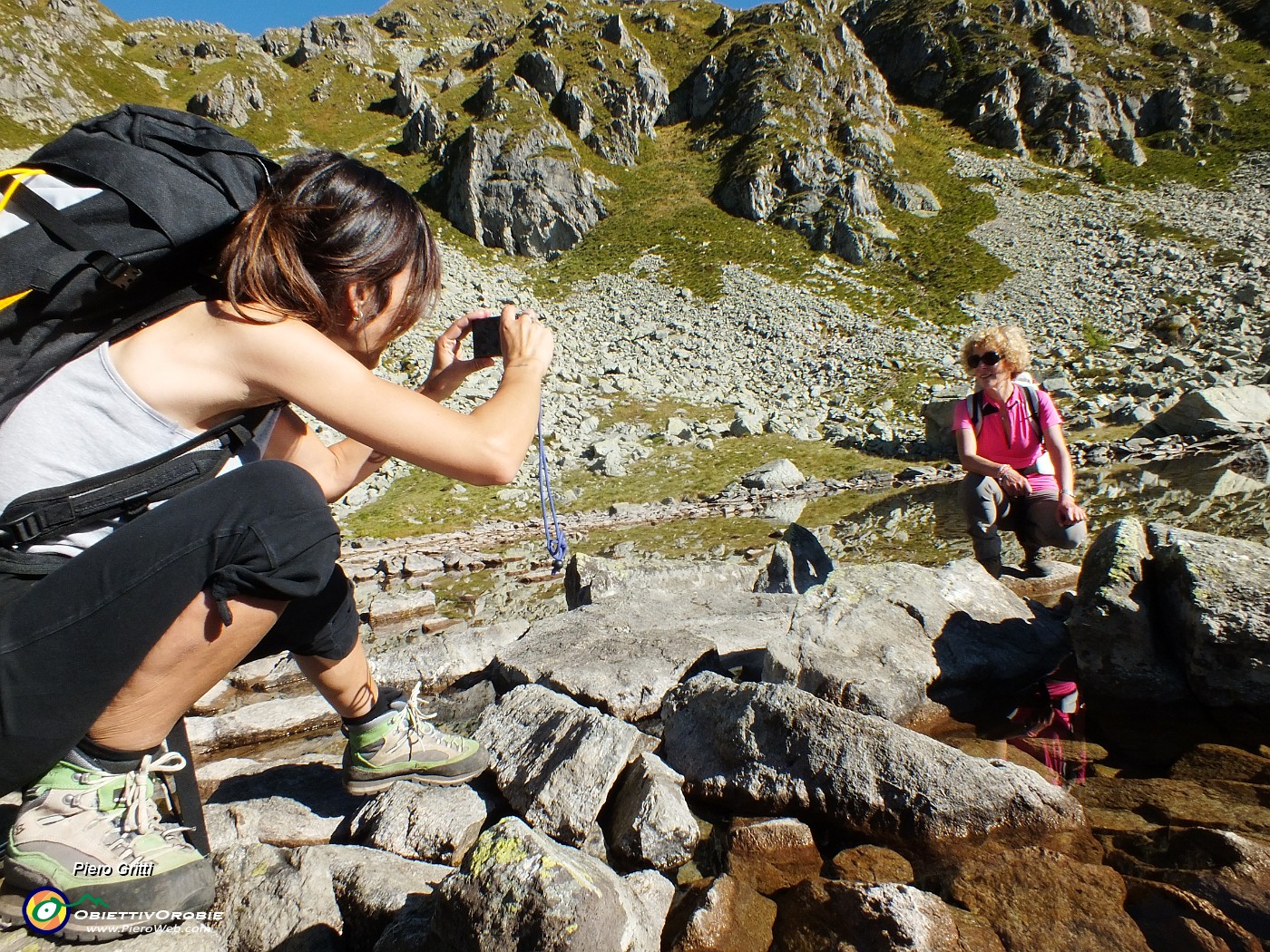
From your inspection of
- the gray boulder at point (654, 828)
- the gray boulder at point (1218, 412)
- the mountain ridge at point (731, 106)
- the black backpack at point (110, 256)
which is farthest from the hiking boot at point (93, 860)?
the mountain ridge at point (731, 106)

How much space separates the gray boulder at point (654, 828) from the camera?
2672 millimetres

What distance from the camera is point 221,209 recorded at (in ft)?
6.53

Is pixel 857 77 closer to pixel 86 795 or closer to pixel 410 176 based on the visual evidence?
pixel 410 176

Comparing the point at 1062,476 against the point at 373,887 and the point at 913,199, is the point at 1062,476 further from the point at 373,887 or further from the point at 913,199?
the point at 913,199

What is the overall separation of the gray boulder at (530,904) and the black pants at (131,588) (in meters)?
1.02

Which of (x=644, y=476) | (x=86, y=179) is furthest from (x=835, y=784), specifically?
(x=644, y=476)

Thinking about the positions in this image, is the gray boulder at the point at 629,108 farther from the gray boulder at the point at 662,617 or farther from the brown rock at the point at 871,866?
the brown rock at the point at 871,866

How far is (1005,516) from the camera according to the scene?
6242mm

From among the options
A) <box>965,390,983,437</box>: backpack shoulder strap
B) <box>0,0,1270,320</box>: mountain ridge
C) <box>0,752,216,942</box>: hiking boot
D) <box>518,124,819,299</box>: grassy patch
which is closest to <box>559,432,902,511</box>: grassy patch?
<box>965,390,983,437</box>: backpack shoulder strap

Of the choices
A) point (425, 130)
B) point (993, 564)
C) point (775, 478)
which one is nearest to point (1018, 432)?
point (993, 564)

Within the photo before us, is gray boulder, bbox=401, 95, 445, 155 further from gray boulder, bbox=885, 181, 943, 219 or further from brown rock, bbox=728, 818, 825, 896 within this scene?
brown rock, bbox=728, 818, 825, 896

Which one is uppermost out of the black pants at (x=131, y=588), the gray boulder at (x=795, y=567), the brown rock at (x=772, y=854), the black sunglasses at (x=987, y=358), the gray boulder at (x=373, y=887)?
the black sunglasses at (x=987, y=358)

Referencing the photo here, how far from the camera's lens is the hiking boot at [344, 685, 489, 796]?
296 centimetres

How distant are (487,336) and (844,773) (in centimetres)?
239
